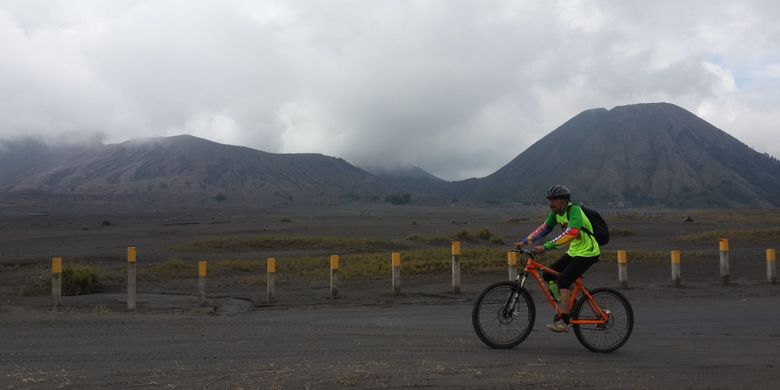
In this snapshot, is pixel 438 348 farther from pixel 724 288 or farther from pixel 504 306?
pixel 724 288

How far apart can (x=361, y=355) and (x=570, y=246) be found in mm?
2677

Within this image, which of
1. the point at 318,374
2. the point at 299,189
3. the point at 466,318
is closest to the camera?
the point at 318,374

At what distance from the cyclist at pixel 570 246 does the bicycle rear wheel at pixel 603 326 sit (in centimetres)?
20

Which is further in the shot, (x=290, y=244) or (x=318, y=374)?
(x=290, y=244)

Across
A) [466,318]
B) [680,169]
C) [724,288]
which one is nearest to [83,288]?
[466,318]

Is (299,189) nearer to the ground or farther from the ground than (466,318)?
farther from the ground

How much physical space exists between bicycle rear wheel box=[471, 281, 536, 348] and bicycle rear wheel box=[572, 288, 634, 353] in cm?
58

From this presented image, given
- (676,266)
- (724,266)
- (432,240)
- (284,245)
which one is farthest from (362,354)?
(432,240)

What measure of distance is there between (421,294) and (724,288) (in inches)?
281

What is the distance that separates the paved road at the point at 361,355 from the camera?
261 inches

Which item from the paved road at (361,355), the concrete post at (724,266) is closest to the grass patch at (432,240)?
the concrete post at (724,266)

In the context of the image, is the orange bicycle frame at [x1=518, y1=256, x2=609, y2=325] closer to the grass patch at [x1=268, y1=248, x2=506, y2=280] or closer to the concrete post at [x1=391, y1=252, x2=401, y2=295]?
the concrete post at [x1=391, y1=252, x2=401, y2=295]

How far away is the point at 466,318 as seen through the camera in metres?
12.0

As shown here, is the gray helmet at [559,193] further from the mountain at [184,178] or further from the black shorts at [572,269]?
the mountain at [184,178]
